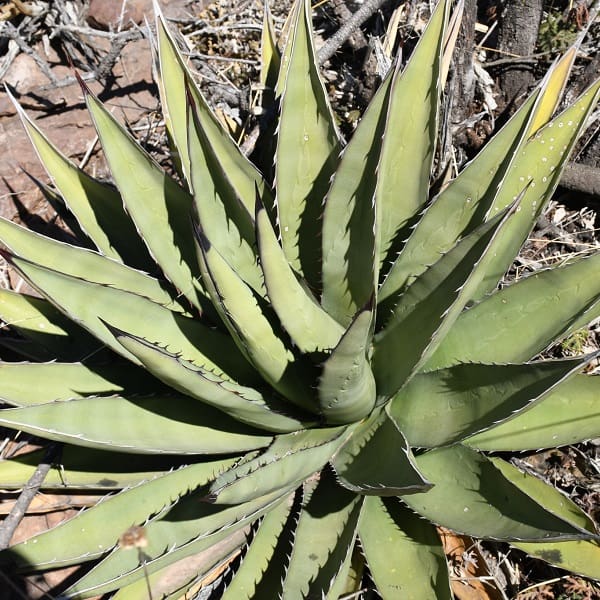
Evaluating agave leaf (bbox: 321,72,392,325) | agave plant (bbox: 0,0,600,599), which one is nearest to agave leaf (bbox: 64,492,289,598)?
agave plant (bbox: 0,0,600,599)

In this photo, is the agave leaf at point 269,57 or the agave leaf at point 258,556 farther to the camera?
the agave leaf at point 269,57

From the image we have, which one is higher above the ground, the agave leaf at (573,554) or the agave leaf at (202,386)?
the agave leaf at (202,386)

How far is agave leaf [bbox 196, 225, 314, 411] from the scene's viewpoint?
4.33 feet

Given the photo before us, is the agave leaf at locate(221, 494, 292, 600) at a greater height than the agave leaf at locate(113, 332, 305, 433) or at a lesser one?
lesser

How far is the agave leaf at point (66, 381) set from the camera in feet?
5.39

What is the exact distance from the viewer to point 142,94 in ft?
8.83

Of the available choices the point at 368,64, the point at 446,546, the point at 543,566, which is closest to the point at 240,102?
the point at 368,64

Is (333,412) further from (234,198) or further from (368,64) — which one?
(368,64)

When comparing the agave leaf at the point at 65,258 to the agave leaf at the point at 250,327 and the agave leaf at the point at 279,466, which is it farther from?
the agave leaf at the point at 279,466

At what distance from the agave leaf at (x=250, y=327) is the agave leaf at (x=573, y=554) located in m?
0.69

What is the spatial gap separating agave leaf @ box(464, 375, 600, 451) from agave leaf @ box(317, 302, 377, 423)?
0.33 meters

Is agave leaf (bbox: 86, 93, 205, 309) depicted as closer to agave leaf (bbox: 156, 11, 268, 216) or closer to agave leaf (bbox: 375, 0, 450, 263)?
agave leaf (bbox: 156, 11, 268, 216)

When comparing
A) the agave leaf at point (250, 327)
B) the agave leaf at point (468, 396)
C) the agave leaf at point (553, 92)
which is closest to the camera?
the agave leaf at point (468, 396)

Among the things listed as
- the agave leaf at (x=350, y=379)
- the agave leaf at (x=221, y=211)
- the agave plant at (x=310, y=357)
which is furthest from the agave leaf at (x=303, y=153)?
the agave leaf at (x=350, y=379)
